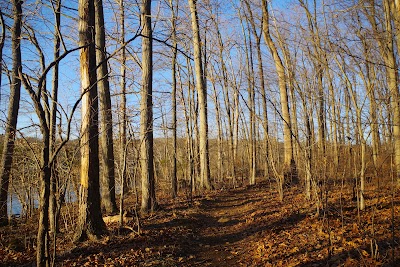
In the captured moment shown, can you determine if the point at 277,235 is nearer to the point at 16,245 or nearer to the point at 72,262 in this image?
the point at 72,262

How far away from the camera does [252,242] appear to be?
6.31 meters

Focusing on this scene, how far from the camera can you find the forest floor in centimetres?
464

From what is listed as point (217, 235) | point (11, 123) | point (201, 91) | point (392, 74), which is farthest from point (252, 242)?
point (201, 91)

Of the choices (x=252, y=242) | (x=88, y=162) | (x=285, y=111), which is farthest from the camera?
(x=285, y=111)

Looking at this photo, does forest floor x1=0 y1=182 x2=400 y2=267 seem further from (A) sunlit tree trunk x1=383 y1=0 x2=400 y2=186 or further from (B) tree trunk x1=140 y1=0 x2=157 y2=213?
(A) sunlit tree trunk x1=383 y1=0 x2=400 y2=186

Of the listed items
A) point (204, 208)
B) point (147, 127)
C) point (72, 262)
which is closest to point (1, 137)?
point (147, 127)

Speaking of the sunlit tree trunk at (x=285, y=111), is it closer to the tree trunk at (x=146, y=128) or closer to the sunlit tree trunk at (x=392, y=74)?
the sunlit tree trunk at (x=392, y=74)

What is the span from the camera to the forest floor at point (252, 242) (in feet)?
15.2

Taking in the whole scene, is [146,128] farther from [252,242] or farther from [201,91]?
[201,91]

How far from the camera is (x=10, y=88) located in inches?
350

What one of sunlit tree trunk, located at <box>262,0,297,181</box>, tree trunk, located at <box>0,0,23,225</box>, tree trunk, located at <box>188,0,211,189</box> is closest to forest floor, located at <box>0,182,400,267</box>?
tree trunk, located at <box>0,0,23,225</box>

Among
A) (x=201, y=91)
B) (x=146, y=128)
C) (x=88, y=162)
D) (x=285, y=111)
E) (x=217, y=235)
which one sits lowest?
(x=217, y=235)

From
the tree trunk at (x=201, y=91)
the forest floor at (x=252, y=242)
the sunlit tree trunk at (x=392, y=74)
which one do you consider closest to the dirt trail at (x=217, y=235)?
the forest floor at (x=252, y=242)

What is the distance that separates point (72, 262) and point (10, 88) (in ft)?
21.2
